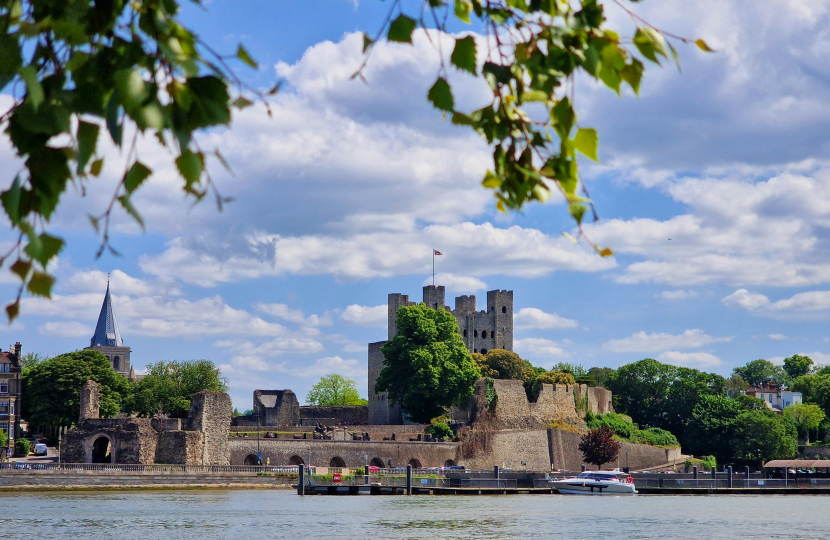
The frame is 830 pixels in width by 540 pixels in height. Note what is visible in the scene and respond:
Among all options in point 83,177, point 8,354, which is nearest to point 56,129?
point 83,177

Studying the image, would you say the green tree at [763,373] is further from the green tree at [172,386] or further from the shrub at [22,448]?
the shrub at [22,448]

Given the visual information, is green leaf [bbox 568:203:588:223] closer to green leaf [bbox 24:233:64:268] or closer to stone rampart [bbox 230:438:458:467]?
green leaf [bbox 24:233:64:268]

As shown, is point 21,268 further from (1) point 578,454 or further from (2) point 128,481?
(1) point 578,454

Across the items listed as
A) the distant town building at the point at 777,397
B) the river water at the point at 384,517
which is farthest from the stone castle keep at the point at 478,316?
the distant town building at the point at 777,397

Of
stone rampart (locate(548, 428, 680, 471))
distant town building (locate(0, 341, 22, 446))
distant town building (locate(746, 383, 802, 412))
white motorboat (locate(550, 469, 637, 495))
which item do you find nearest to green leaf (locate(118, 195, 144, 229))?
white motorboat (locate(550, 469, 637, 495))

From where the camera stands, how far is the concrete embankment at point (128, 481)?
40.2 metres

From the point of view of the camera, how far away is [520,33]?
11.8 ft

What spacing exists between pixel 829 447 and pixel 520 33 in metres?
84.0

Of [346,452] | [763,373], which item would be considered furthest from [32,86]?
[763,373]

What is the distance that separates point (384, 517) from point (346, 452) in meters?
21.5

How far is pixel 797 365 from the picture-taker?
122875mm

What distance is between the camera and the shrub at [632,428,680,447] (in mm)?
63406

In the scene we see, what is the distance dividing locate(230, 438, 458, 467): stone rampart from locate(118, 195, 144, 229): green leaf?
46.7 meters

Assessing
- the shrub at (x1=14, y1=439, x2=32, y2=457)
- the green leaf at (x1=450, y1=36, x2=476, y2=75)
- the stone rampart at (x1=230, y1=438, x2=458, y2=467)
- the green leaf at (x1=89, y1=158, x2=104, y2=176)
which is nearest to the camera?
the green leaf at (x1=89, y1=158, x2=104, y2=176)
